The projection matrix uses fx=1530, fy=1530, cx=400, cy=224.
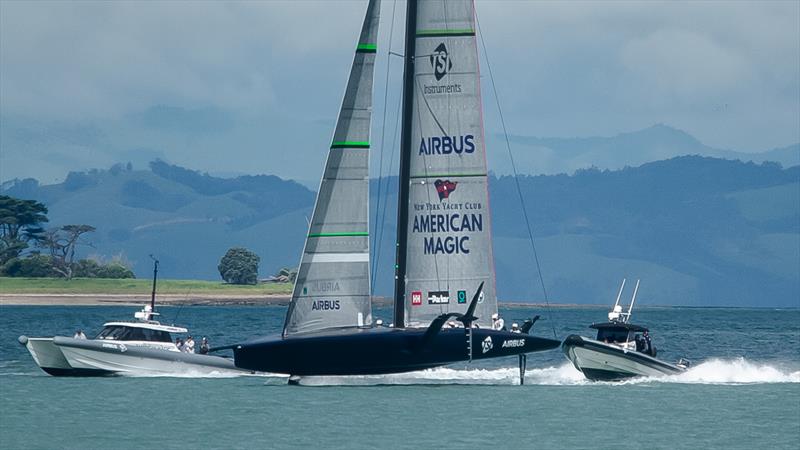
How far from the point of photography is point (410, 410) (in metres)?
44.6

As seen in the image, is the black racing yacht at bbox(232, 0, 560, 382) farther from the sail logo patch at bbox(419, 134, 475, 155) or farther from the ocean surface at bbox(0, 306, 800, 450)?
the ocean surface at bbox(0, 306, 800, 450)

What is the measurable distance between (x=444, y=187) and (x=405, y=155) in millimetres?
1684

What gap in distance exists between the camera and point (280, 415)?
141ft

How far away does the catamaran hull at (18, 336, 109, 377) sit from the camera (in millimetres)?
54406

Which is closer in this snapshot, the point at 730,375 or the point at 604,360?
the point at 604,360

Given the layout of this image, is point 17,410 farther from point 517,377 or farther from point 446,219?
point 517,377

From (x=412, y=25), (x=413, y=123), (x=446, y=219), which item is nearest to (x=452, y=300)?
(x=446, y=219)

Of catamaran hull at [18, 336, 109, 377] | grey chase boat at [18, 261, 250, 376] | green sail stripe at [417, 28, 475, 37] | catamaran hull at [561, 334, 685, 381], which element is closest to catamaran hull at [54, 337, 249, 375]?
grey chase boat at [18, 261, 250, 376]

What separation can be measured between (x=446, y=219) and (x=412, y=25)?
21.3ft

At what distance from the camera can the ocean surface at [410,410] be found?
1519 inches

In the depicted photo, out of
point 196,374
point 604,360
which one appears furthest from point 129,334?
point 604,360

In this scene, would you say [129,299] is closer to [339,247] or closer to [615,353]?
[615,353]

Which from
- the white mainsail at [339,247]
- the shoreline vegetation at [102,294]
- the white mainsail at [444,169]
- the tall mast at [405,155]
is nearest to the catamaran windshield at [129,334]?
the white mainsail at [339,247]

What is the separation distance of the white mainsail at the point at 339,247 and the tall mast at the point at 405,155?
113 cm
